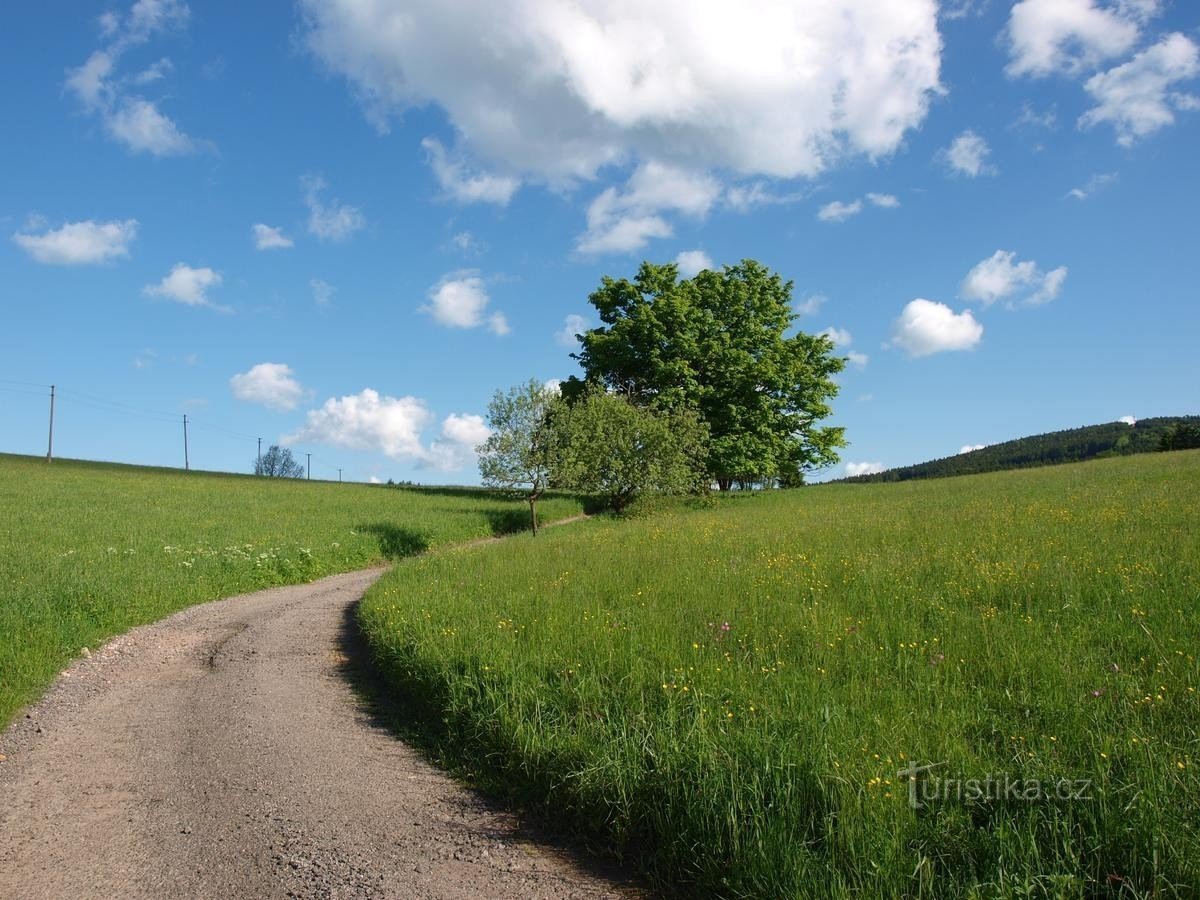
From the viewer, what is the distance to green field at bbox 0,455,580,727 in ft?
38.5

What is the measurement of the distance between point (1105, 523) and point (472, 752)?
14.6 m

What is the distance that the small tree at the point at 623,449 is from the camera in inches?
1235

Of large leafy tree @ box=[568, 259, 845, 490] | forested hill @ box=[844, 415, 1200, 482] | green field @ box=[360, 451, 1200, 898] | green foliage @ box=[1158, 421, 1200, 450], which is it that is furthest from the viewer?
forested hill @ box=[844, 415, 1200, 482]

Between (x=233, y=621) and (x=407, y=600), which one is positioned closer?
(x=407, y=600)

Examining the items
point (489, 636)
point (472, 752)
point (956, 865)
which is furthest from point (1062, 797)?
point (489, 636)

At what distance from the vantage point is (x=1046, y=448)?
4496 inches

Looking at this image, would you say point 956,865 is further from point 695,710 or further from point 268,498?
point 268,498

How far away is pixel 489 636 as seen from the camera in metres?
9.15

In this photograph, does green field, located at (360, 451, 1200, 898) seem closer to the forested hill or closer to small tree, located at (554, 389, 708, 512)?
small tree, located at (554, 389, 708, 512)

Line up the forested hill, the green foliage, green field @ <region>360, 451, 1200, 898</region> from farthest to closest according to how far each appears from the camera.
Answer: the forested hill → the green foliage → green field @ <region>360, 451, 1200, 898</region>

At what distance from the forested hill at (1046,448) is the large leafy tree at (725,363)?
55.2 meters

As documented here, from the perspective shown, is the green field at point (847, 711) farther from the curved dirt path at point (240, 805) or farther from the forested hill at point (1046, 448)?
the forested hill at point (1046, 448)

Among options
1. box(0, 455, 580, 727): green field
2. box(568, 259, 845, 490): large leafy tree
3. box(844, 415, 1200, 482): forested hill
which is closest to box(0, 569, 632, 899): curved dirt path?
box(0, 455, 580, 727): green field

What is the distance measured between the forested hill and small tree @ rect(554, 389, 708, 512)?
226 feet
